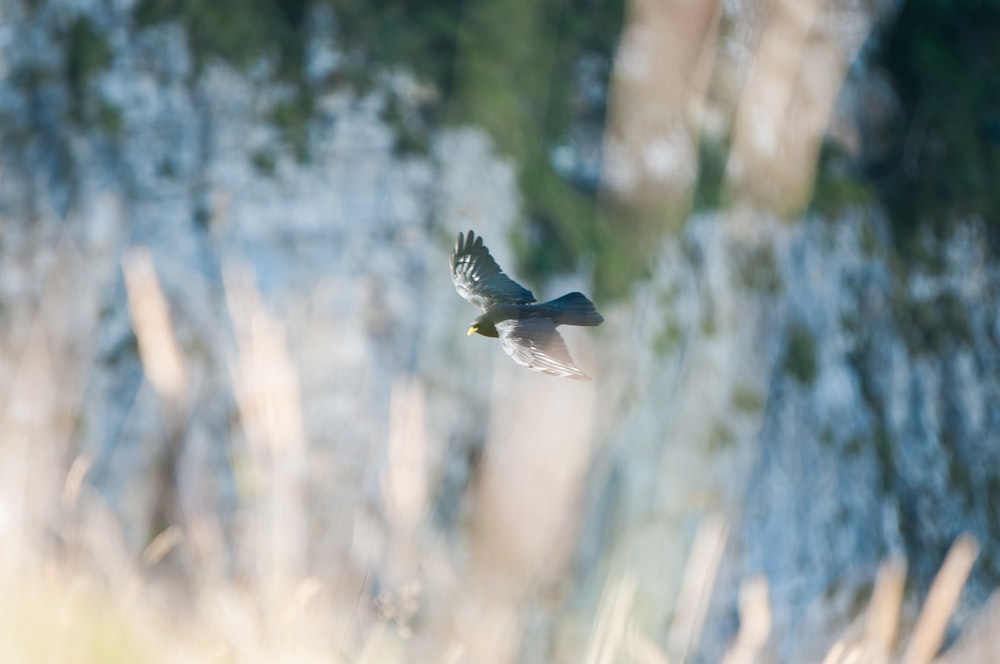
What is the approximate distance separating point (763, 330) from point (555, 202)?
9.12 feet

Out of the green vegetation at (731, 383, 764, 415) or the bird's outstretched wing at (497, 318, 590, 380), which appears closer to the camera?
the bird's outstretched wing at (497, 318, 590, 380)

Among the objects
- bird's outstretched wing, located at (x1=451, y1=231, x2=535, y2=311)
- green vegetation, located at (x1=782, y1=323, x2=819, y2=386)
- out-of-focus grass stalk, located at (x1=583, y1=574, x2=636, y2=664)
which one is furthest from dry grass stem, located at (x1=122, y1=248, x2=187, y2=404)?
green vegetation, located at (x1=782, y1=323, x2=819, y2=386)

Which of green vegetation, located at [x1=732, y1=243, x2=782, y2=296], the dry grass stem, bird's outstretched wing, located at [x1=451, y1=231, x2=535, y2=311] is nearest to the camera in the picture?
the dry grass stem

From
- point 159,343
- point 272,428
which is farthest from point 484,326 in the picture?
point 159,343

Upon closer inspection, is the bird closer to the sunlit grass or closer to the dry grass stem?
the sunlit grass

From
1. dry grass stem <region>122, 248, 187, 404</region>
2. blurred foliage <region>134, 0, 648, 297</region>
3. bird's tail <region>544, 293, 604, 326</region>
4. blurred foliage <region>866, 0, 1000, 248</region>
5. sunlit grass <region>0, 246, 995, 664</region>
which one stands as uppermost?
blurred foliage <region>866, 0, 1000, 248</region>

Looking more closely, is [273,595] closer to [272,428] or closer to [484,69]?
[272,428]

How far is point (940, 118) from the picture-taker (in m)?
10.2

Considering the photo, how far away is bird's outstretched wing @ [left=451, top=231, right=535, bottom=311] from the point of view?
260cm

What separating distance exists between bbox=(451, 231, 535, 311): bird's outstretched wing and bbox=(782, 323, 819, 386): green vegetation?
21.8 feet

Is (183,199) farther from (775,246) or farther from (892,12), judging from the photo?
(892,12)

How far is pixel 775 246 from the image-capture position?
348 inches

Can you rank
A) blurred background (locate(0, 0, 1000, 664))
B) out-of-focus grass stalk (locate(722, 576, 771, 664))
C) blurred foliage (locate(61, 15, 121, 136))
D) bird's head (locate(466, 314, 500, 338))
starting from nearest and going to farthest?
out-of-focus grass stalk (locate(722, 576, 771, 664)) → bird's head (locate(466, 314, 500, 338)) → blurred background (locate(0, 0, 1000, 664)) → blurred foliage (locate(61, 15, 121, 136))

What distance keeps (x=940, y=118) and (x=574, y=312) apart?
980 cm
